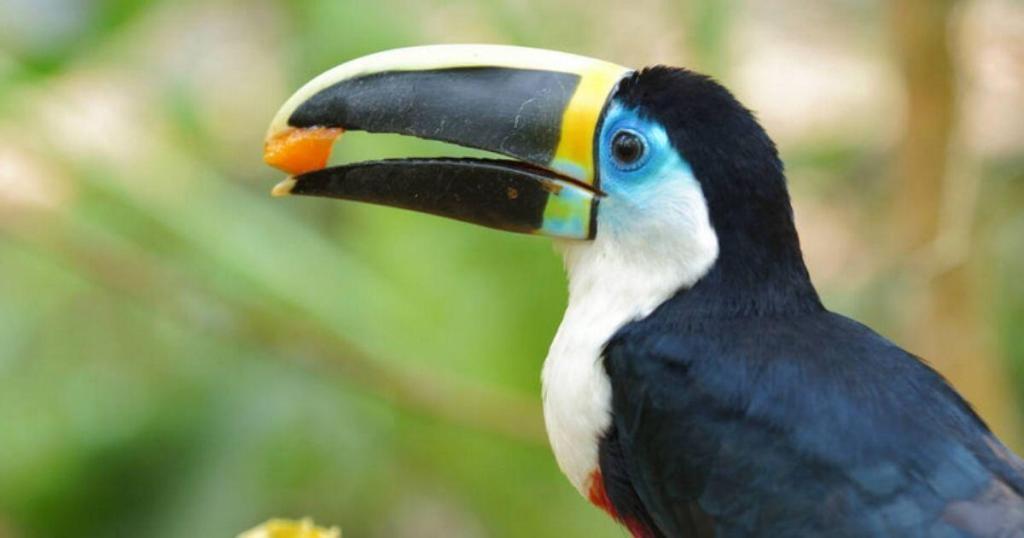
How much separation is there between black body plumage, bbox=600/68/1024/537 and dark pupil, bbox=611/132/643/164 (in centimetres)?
4

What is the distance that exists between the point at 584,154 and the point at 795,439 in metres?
0.44

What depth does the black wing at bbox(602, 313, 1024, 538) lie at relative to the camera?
177 cm

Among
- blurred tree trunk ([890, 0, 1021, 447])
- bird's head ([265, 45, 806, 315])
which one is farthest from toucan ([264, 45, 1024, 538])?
blurred tree trunk ([890, 0, 1021, 447])

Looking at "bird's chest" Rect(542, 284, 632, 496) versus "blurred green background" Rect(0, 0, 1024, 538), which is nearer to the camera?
"bird's chest" Rect(542, 284, 632, 496)

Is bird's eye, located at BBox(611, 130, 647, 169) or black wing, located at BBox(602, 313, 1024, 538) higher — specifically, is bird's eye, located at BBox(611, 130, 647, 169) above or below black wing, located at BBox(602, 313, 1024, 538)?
above

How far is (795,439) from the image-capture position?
6.02 feet

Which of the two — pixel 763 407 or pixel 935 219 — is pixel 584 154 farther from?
pixel 935 219

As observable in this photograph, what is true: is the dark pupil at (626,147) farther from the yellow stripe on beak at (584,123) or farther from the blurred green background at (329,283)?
the blurred green background at (329,283)

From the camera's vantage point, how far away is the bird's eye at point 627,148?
1.98 meters

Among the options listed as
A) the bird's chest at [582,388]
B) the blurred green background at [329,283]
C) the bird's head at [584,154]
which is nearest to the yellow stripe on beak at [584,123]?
the bird's head at [584,154]

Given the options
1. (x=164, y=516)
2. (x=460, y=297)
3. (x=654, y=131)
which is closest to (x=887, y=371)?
(x=654, y=131)

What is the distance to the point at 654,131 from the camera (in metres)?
1.97

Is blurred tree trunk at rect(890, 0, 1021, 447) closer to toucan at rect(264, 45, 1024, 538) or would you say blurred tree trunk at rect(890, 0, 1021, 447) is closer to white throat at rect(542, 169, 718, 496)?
toucan at rect(264, 45, 1024, 538)

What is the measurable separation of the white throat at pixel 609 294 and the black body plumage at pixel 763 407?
0.05 ft
